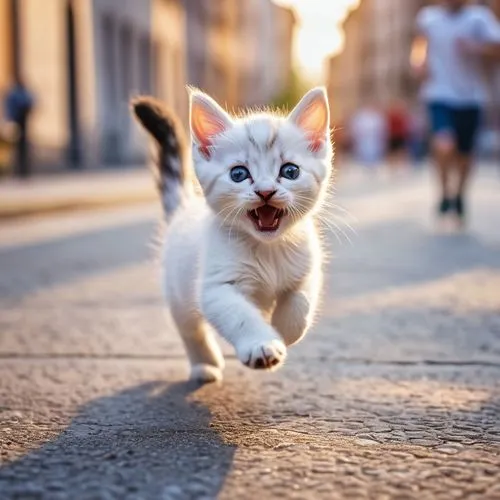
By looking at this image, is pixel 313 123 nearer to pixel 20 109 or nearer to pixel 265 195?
pixel 265 195

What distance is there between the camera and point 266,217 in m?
2.38

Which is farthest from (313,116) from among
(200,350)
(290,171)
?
(200,350)

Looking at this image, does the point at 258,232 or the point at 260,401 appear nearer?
the point at 258,232

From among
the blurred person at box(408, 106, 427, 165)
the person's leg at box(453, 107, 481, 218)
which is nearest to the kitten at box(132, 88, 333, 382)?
the person's leg at box(453, 107, 481, 218)

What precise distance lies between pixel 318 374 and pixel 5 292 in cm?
245

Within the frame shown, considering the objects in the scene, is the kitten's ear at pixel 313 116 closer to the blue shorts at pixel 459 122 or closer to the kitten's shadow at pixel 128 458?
the kitten's shadow at pixel 128 458

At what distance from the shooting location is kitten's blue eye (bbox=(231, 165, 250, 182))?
7.78 feet

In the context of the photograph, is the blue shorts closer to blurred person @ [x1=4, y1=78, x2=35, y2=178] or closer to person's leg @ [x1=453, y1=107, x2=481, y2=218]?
person's leg @ [x1=453, y1=107, x2=481, y2=218]

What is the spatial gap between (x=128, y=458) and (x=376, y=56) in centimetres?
6878

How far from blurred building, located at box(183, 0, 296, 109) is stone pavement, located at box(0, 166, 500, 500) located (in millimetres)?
16903

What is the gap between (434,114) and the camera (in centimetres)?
821

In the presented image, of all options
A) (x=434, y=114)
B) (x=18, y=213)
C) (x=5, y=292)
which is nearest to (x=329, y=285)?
(x=5, y=292)

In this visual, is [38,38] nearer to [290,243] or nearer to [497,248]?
[497,248]

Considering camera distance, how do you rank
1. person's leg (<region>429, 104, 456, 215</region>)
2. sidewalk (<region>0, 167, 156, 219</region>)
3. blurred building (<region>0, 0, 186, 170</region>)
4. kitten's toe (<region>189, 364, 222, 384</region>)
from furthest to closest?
blurred building (<region>0, 0, 186, 170</region>)
sidewalk (<region>0, 167, 156, 219</region>)
person's leg (<region>429, 104, 456, 215</region>)
kitten's toe (<region>189, 364, 222, 384</region>)
